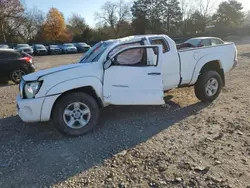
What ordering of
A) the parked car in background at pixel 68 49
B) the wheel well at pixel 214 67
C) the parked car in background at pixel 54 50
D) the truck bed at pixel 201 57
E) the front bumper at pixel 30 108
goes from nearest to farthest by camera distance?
the front bumper at pixel 30 108 → the truck bed at pixel 201 57 → the wheel well at pixel 214 67 → the parked car in background at pixel 54 50 → the parked car in background at pixel 68 49

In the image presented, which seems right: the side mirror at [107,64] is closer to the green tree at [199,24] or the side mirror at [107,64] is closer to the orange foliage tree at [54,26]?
the orange foliage tree at [54,26]

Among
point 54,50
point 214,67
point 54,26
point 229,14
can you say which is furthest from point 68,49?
point 229,14

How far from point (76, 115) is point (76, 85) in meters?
→ 0.56

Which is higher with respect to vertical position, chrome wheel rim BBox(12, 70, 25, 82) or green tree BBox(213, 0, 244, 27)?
green tree BBox(213, 0, 244, 27)

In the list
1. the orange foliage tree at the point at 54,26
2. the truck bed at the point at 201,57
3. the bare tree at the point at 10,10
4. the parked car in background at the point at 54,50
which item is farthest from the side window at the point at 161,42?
the orange foliage tree at the point at 54,26

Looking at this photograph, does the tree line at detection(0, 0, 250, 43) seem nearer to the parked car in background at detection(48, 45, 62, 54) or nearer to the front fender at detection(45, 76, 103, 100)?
the parked car in background at detection(48, 45, 62, 54)

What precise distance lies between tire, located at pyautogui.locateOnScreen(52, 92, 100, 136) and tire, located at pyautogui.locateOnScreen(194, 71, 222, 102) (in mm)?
2757

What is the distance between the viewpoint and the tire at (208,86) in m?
5.65

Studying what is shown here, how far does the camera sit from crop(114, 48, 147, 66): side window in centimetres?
442

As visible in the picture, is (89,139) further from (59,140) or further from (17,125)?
(17,125)

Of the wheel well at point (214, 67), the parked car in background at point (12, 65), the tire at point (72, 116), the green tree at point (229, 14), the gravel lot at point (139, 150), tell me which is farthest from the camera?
the green tree at point (229, 14)

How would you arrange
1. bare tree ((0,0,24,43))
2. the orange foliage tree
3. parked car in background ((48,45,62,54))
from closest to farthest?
parked car in background ((48,45,62,54))
bare tree ((0,0,24,43))
the orange foliage tree

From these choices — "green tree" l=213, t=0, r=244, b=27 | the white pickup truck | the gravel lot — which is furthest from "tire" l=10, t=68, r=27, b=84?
"green tree" l=213, t=0, r=244, b=27

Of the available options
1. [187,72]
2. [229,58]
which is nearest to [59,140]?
[187,72]
